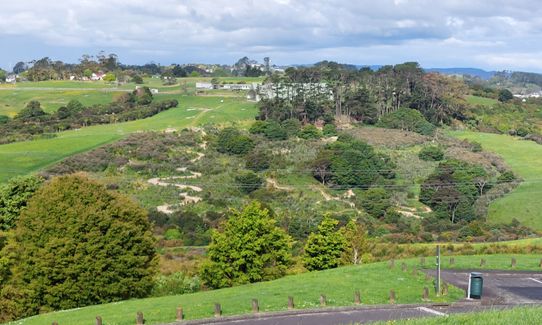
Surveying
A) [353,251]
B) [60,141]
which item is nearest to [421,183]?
[353,251]

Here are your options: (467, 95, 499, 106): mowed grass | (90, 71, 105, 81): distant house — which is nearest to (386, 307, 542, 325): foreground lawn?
(467, 95, 499, 106): mowed grass

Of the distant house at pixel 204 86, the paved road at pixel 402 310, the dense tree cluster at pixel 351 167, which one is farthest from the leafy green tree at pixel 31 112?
the paved road at pixel 402 310

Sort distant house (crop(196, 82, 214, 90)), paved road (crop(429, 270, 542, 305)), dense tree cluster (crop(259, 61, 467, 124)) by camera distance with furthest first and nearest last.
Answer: distant house (crop(196, 82, 214, 90))
dense tree cluster (crop(259, 61, 467, 124))
paved road (crop(429, 270, 542, 305))

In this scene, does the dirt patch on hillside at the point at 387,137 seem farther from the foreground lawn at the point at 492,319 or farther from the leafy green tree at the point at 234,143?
the foreground lawn at the point at 492,319

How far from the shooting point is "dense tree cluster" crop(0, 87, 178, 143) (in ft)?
253

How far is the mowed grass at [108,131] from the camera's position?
60000mm

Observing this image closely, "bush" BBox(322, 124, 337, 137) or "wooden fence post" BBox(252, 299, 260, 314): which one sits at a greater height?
"wooden fence post" BBox(252, 299, 260, 314)

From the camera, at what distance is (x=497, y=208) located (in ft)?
176

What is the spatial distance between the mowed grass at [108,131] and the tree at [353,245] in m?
34.0

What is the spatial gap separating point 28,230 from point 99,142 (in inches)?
1747

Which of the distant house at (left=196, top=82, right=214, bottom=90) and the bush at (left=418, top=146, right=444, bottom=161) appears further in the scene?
the distant house at (left=196, top=82, right=214, bottom=90)

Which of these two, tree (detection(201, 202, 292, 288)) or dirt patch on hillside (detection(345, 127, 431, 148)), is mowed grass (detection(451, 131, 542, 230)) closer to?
dirt patch on hillside (detection(345, 127, 431, 148))

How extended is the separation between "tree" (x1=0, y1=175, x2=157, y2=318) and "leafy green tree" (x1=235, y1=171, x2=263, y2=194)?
2986 cm

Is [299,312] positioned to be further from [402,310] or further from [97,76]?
[97,76]
